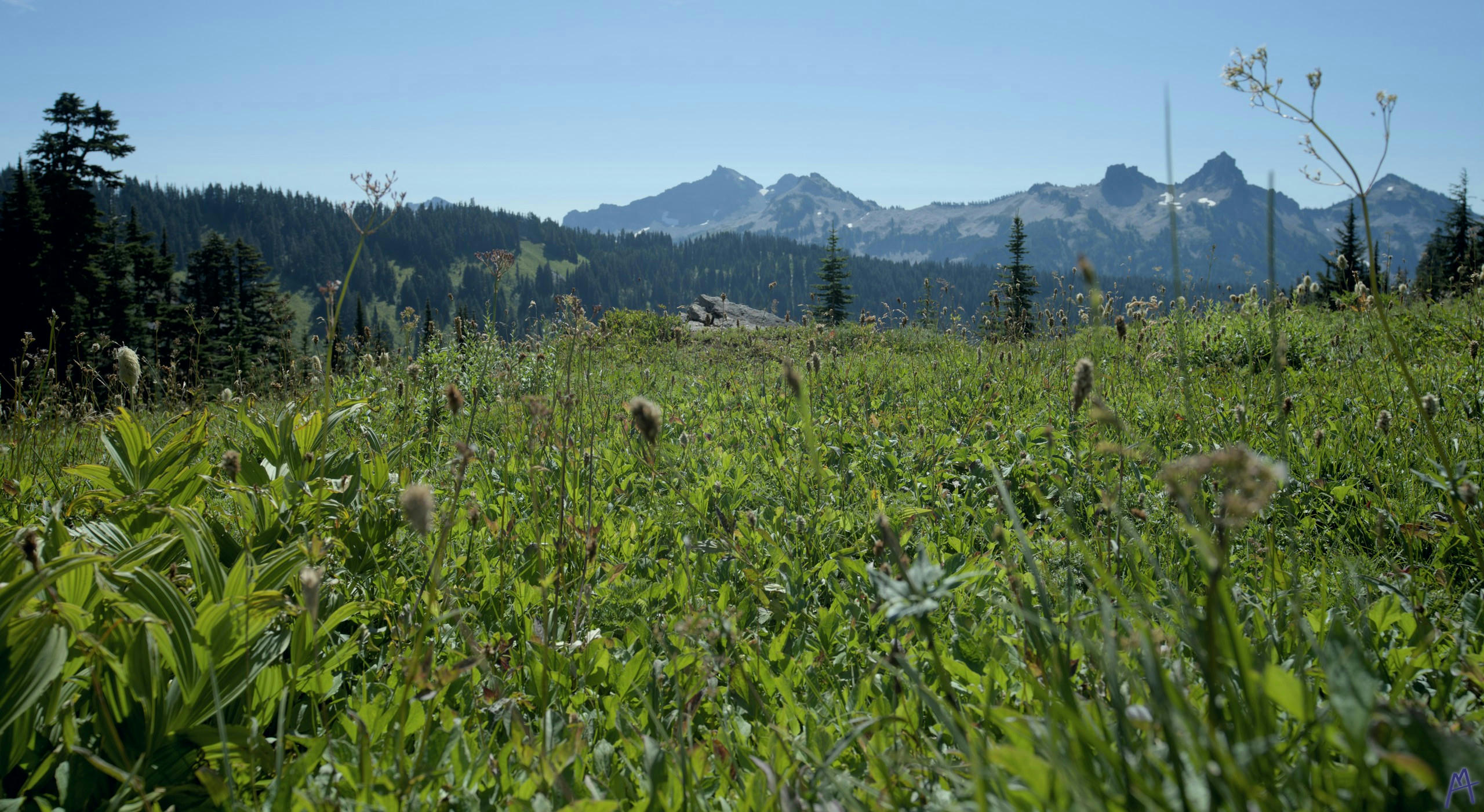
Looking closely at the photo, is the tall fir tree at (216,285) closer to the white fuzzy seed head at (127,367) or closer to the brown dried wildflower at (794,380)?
the white fuzzy seed head at (127,367)

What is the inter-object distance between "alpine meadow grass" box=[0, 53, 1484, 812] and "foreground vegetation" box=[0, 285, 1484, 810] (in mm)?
13

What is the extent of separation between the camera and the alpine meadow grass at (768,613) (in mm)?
1091

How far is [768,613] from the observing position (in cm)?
243

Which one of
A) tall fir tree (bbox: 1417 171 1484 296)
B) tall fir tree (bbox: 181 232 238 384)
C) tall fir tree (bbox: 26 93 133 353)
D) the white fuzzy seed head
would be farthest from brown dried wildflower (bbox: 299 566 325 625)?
tall fir tree (bbox: 181 232 238 384)

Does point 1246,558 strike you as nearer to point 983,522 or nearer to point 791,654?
point 983,522

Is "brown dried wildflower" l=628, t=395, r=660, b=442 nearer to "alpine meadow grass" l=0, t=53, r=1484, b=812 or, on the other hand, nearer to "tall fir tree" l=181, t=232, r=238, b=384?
"alpine meadow grass" l=0, t=53, r=1484, b=812

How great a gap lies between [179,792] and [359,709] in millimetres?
363

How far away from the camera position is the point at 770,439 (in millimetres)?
4676

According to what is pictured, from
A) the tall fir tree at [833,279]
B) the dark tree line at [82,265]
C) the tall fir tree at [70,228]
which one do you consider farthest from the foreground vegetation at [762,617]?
the tall fir tree at [833,279]

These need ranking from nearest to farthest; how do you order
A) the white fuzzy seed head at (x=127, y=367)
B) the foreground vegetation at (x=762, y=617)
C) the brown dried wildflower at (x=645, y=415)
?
the foreground vegetation at (x=762, y=617), the brown dried wildflower at (x=645, y=415), the white fuzzy seed head at (x=127, y=367)

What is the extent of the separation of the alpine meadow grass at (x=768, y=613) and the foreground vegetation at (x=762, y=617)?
0.01 meters

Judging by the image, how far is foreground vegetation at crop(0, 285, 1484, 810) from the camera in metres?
1.09

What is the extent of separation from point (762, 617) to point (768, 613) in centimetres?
3

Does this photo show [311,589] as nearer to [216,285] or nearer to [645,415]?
[645,415]
